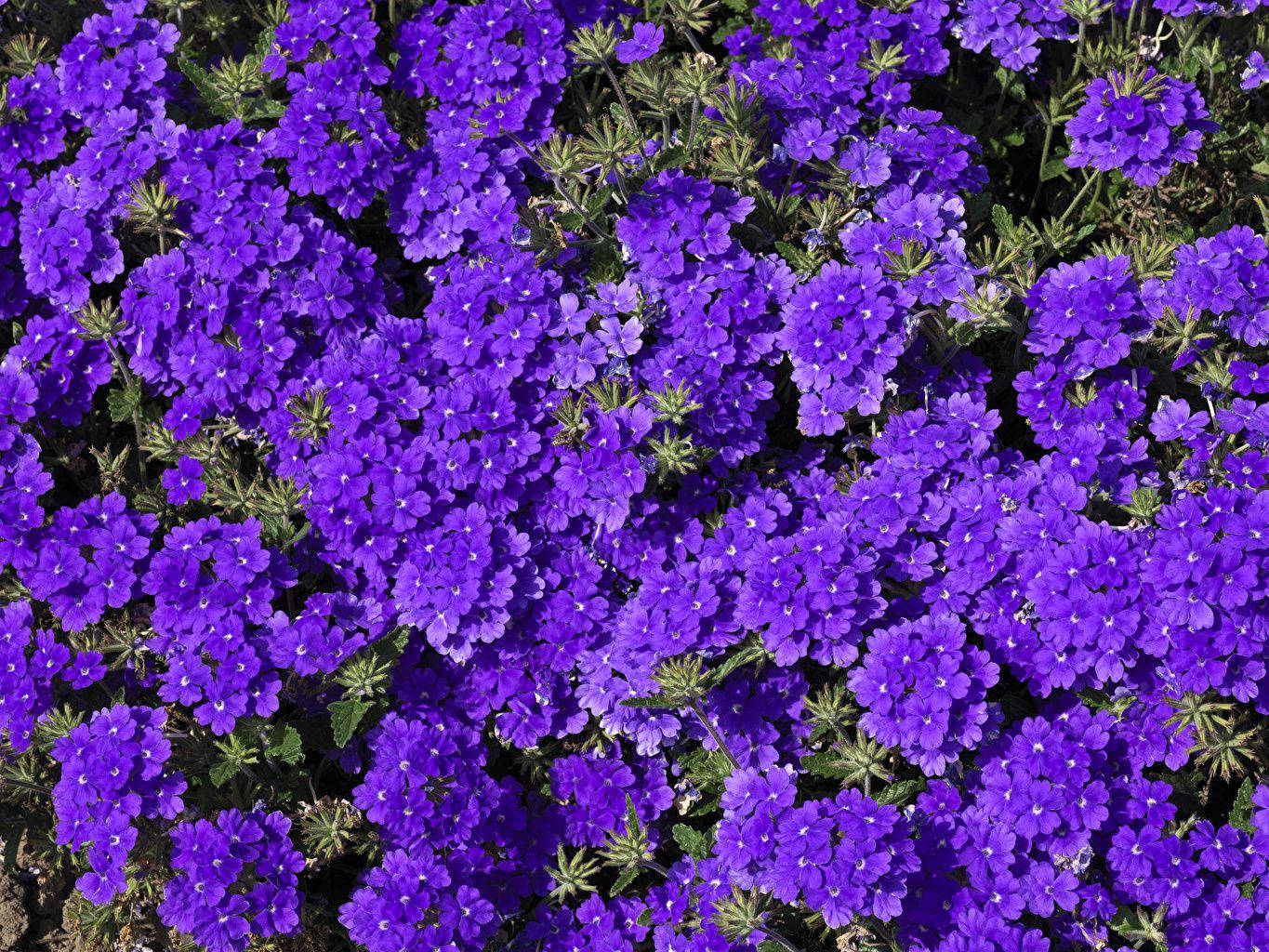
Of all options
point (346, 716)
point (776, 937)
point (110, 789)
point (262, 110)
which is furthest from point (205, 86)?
point (776, 937)

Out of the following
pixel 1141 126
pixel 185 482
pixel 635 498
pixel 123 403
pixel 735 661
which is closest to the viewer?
pixel 735 661

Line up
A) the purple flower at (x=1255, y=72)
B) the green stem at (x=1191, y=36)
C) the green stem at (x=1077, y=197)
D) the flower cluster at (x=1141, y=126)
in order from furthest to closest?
the green stem at (x=1191, y=36)
the green stem at (x=1077, y=197)
the purple flower at (x=1255, y=72)
the flower cluster at (x=1141, y=126)

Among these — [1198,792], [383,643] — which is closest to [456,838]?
[383,643]

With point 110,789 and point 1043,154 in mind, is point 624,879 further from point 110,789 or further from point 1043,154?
point 1043,154

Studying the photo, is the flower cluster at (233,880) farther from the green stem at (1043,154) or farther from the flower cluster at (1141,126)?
the green stem at (1043,154)

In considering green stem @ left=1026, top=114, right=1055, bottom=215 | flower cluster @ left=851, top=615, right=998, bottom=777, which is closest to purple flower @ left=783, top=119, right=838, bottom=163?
green stem @ left=1026, top=114, right=1055, bottom=215

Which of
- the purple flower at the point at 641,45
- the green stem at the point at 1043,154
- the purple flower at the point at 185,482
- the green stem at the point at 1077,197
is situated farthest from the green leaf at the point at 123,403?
the green stem at the point at 1043,154

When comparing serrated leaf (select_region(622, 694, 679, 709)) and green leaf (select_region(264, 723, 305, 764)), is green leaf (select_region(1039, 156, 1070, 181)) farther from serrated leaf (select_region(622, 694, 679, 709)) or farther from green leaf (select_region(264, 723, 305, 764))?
green leaf (select_region(264, 723, 305, 764))
